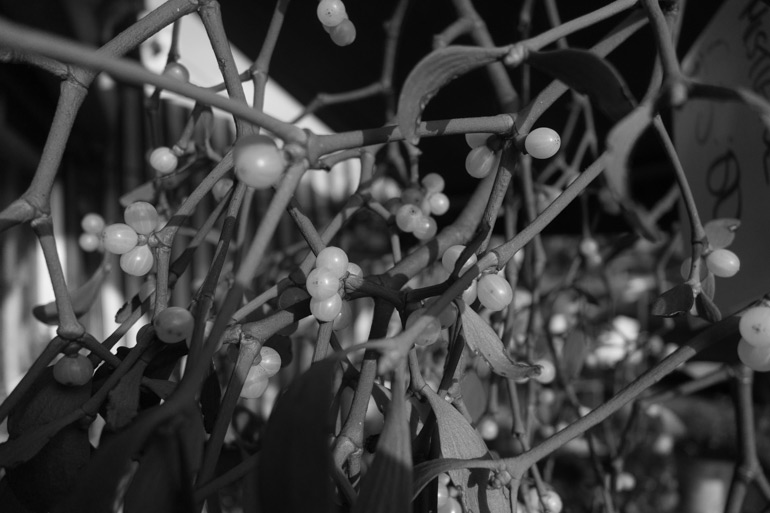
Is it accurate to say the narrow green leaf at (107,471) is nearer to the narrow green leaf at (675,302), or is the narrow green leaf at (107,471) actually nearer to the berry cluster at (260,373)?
the berry cluster at (260,373)

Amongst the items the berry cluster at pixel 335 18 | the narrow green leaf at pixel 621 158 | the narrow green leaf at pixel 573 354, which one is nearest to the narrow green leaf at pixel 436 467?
the narrow green leaf at pixel 621 158

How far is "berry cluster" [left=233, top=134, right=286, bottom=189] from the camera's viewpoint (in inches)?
7.0

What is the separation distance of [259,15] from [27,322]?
0.78m

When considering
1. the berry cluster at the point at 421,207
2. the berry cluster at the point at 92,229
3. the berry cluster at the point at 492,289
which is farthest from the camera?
the berry cluster at the point at 92,229

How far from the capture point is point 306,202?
55.9 inches

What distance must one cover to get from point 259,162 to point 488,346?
106 millimetres

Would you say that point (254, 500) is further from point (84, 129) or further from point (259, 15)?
point (84, 129)

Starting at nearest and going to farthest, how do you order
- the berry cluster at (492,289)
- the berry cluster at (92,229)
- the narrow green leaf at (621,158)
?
the narrow green leaf at (621,158) → the berry cluster at (492,289) → the berry cluster at (92,229)

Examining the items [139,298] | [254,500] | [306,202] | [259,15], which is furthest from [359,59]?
[306,202]

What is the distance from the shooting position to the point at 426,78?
0.19 meters

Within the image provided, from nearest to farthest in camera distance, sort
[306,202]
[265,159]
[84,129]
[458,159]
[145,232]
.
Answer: [265,159] → [145,232] → [458,159] → [84,129] → [306,202]

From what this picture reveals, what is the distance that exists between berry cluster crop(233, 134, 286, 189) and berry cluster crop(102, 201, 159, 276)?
123mm

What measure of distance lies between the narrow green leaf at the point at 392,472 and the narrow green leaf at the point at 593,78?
10cm

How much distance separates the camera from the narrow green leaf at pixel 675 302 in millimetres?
261
